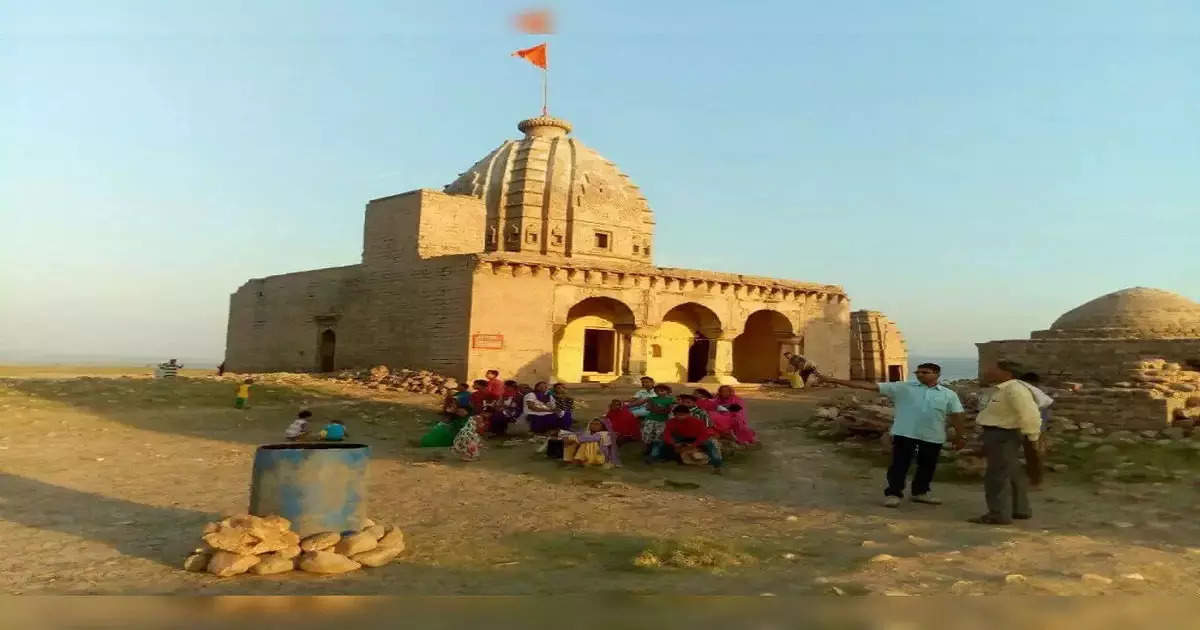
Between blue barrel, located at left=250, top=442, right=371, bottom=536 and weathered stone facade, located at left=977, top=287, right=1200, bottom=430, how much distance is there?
10401 millimetres

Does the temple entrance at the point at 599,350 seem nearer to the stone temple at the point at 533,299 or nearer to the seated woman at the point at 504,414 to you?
the stone temple at the point at 533,299

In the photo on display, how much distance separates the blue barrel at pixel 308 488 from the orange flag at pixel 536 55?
81.9 feet

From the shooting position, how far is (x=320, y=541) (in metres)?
5.04

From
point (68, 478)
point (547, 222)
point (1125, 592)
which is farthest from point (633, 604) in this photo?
point (547, 222)

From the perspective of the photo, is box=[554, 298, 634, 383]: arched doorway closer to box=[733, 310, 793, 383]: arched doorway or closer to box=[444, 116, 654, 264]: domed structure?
box=[444, 116, 654, 264]: domed structure

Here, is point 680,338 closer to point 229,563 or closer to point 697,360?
point 697,360

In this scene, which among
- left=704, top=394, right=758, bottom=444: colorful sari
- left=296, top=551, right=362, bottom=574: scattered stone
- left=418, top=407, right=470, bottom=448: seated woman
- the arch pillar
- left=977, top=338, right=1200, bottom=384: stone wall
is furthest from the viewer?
the arch pillar

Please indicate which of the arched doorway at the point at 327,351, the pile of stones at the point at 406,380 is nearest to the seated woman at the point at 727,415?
the pile of stones at the point at 406,380

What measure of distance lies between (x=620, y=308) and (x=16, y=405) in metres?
13.8

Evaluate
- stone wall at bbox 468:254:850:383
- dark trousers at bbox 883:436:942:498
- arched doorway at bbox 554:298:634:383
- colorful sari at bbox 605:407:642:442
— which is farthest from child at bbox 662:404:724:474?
arched doorway at bbox 554:298:634:383

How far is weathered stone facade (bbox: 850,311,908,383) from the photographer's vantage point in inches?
1150

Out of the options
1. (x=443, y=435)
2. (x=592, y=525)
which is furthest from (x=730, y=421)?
(x=592, y=525)

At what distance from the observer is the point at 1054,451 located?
32.0 ft

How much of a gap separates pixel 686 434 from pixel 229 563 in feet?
20.0
